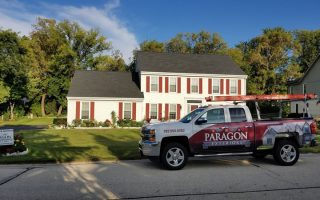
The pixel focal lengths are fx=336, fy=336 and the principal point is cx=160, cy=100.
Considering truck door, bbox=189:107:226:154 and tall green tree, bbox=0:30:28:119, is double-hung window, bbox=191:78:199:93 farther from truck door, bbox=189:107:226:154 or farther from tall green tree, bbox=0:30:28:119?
truck door, bbox=189:107:226:154

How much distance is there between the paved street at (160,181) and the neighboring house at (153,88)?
821 inches

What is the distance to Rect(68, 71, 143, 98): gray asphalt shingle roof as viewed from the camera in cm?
3244

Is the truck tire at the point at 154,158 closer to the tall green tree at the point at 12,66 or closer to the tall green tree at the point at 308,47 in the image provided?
the tall green tree at the point at 12,66

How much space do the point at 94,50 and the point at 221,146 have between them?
53.0 m

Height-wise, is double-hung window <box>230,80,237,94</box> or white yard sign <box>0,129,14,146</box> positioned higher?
double-hung window <box>230,80,237,94</box>

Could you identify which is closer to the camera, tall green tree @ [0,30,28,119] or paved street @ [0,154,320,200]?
paved street @ [0,154,320,200]

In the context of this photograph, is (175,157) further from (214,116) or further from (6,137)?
(6,137)

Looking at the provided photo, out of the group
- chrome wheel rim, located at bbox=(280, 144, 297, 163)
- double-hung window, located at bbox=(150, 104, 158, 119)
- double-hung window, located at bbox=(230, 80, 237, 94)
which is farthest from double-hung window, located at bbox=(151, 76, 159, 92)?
chrome wheel rim, located at bbox=(280, 144, 297, 163)

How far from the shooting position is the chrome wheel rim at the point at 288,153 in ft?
35.9

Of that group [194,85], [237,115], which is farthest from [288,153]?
[194,85]

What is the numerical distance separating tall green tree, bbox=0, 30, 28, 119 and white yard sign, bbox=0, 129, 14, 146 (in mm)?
30300

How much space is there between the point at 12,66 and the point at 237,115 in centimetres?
3821

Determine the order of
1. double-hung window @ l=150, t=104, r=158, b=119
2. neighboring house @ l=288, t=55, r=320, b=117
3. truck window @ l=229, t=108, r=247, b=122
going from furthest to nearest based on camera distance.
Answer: neighboring house @ l=288, t=55, r=320, b=117 → double-hung window @ l=150, t=104, r=158, b=119 → truck window @ l=229, t=108, r=247, b=122

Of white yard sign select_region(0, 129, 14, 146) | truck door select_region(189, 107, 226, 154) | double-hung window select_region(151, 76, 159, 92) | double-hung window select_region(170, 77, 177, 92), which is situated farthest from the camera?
double-hung window select_region(170, 77, 177, 92)
